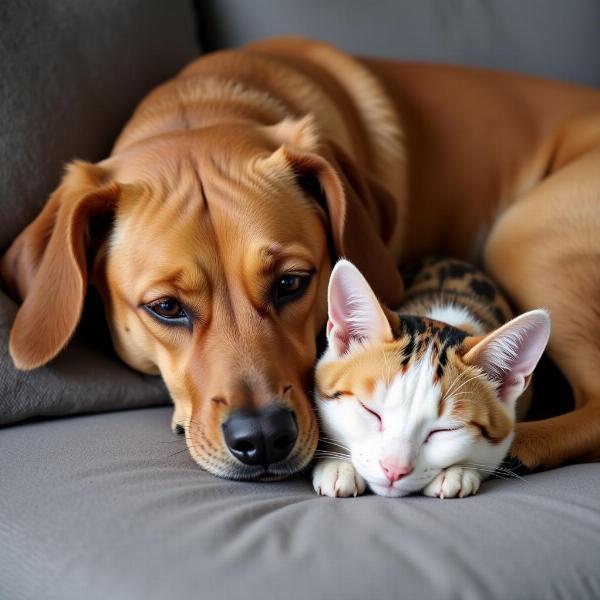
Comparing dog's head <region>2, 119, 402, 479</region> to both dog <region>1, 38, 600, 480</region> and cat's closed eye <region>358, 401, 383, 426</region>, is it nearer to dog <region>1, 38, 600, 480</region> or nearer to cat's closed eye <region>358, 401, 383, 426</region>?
dog <region>1, 38, 600, 480</region>

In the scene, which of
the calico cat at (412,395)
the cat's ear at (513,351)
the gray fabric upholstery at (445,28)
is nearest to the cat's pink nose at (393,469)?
the calico cat at (412,395)

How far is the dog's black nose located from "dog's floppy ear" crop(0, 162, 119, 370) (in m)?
0.46

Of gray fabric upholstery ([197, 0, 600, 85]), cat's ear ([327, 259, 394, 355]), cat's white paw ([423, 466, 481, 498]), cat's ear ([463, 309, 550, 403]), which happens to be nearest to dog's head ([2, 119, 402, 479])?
cat's ear ([327, 259, 394, 355])

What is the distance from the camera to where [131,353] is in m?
1.80

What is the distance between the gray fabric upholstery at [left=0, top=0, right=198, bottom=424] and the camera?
1.69 meters

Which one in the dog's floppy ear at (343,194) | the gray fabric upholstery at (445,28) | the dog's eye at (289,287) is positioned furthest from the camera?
the gray fabric upholstery at (445,28)

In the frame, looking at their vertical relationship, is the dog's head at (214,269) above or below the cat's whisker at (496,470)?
above

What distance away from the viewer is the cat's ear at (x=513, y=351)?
4.54 ft

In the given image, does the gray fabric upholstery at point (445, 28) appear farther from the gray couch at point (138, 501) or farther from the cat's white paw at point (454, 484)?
the cat's white paw at point (454, 484)

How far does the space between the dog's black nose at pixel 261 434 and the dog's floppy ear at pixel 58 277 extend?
1.52 feet

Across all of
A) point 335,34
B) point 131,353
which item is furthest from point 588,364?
point 335,34

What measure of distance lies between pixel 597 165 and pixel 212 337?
1225 mm

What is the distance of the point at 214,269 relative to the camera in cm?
155

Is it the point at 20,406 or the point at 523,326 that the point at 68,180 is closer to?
the point at 20,406
